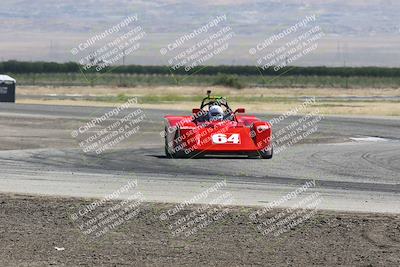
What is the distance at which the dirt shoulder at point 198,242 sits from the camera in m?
11.6

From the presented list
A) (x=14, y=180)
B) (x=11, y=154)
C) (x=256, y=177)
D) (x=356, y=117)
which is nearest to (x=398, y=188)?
(x=256, y=177)

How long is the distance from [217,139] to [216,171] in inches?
116

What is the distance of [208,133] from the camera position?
79.7ft

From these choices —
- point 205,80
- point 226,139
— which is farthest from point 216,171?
point 205,80

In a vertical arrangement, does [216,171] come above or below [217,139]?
above

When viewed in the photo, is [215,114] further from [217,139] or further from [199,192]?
[199,192]

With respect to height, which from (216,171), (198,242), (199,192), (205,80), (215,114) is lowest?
(205,80)

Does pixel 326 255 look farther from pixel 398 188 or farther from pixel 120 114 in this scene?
pixel 120 114

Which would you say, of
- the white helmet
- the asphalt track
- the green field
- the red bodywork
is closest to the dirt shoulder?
the asphalt track

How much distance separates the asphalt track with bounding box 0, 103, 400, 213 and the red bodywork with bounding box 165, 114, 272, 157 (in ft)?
1.10

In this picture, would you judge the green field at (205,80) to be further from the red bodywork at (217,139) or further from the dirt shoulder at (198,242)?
the dirt shoulder at (198,242)

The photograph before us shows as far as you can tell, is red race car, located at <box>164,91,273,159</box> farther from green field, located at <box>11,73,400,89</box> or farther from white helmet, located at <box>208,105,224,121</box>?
green field, located at <box>11,73,400,89</box>

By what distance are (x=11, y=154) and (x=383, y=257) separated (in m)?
14.6

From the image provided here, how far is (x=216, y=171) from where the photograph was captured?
2131 centimetres
